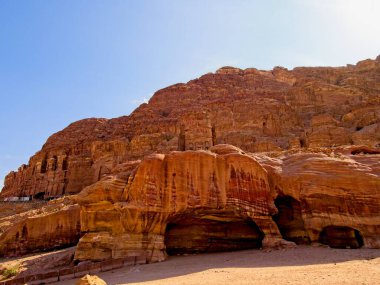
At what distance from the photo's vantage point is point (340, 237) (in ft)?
69.9

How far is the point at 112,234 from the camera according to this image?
20.9 meters

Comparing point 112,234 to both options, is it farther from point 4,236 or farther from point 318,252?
point 4,236

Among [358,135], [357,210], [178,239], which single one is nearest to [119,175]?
[178,239]

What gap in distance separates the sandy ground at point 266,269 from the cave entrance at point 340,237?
2.19 metres

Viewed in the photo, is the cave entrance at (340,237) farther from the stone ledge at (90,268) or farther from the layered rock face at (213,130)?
the layered rock face at (213,130)

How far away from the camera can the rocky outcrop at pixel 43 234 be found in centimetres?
2961

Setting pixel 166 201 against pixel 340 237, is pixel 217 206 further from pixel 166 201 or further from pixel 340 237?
pixel 340 237

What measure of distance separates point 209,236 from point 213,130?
5457 centimetres

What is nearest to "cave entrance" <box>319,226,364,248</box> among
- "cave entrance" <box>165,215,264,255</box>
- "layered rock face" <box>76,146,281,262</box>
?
"layered rock face" <box>76,146,281,262</box>

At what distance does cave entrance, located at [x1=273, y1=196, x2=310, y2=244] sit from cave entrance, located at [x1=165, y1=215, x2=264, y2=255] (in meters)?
1.60

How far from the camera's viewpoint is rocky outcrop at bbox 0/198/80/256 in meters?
29.6

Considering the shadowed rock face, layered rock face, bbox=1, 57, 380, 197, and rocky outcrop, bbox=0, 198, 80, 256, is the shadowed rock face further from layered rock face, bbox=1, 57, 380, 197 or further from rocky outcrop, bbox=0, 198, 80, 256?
layered rock face, bbox=1, 57, 380, 197

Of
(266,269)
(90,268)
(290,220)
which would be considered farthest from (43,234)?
(266,269)

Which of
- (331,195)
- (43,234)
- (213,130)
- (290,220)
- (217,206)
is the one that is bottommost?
(43,234)
